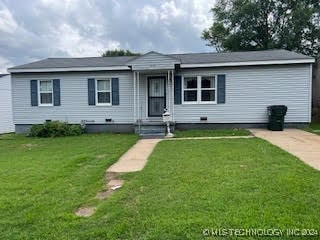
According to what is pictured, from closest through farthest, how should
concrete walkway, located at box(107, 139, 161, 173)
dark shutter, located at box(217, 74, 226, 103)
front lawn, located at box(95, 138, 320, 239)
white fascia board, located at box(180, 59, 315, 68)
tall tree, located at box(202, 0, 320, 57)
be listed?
front lawn, located at box(95, 138, 320, 239) < concrete walkway, located at box(107, 139, 161, 173) < white fascia board, located at box(180, 59, 315, 68) < dark shutter, located at box(217, 74, 226, 103) < tall tree, located at box(202, 0, 320, 57)

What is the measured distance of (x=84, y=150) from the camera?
9.76m

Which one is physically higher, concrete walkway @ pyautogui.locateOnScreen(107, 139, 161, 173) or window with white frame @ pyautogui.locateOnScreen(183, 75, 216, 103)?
window with white frame @ pyautogui.locateOnScreen(183, 75, 216, 103)

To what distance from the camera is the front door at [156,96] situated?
49.4ft

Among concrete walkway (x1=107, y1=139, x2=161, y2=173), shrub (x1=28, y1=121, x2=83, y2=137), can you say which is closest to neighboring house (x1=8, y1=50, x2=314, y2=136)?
shrub (x1=28, y1=121, x2=83, y2=137)

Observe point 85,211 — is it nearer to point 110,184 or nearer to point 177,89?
point 110,184

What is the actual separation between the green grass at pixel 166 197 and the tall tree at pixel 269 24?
797 inches

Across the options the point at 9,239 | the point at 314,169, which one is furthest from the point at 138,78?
the point at 9,239

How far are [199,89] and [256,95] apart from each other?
2472 millimetres

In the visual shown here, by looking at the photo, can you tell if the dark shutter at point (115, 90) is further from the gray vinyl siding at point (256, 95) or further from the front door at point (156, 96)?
the gray vinyl siding at point (256, 95)

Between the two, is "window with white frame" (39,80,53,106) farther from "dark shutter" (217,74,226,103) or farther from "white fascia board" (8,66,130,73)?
"dark shutter" (217,74,226,103)

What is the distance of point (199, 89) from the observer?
14.5 m

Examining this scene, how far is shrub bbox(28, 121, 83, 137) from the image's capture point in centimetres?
1412

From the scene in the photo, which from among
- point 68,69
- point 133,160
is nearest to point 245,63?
point 68,69

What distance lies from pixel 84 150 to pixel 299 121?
937 cm
